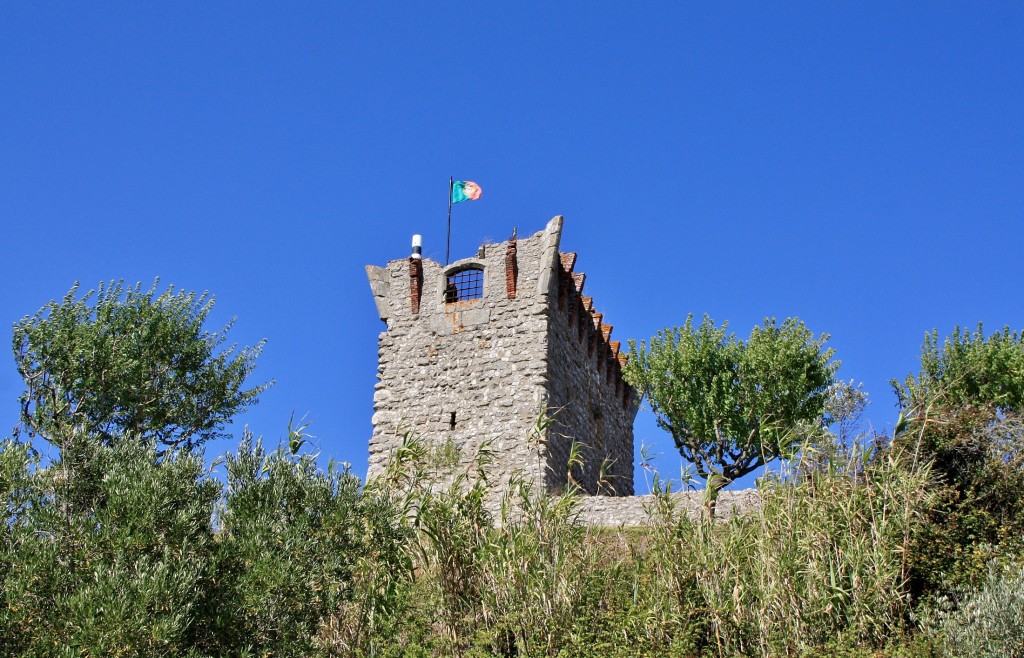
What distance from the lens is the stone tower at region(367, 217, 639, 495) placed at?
2044 cm

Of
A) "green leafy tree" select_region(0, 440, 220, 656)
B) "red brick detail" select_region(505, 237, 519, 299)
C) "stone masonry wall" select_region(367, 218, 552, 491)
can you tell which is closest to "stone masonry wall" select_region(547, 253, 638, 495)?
"stone masonry wall" select_region(367, 218, 552, 491)

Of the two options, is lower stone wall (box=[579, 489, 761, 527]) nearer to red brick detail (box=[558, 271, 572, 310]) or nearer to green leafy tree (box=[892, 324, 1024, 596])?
green leafy tree (box=[892, 324, 1024, 596])

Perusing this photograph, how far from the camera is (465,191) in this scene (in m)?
23.4

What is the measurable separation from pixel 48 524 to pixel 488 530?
548 cm

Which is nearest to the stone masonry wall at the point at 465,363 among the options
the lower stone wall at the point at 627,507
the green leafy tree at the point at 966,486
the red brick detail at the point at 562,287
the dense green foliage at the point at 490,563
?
the red brick detail at the point at 562,287

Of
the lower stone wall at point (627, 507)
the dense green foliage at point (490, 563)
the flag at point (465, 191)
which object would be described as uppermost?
the flag at point (465, 191)

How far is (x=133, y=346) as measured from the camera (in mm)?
22438

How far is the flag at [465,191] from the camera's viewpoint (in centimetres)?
2338

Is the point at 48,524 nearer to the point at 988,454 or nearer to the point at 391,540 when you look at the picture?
the point at 391,540

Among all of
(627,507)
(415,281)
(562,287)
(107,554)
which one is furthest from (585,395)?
(107,554)

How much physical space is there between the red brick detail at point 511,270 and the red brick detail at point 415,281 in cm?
214

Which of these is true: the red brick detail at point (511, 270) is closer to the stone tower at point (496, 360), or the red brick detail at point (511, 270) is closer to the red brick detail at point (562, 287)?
the stone tower at point (496, 360)

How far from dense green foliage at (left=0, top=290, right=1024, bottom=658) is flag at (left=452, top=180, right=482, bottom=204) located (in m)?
10.2

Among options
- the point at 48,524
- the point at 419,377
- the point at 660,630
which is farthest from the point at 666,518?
the point at 419,377
